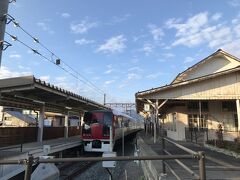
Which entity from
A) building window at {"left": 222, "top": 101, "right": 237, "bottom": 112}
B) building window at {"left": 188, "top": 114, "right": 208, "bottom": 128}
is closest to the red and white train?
building window at {"left": 188, "top": 114, "right": 208, "bottom": 128}

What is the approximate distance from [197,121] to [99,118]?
795 centimetres

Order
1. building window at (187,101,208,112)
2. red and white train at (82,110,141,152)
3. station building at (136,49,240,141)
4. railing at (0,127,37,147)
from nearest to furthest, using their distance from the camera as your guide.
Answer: railing at (0,127,37,147) → station building at (136,49,240,141) → red and white train at (82,110,141,152) → building window at (187,101,208,112)

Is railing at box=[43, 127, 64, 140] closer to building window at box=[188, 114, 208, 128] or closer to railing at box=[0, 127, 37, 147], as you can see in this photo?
railing at box=[0, 127, 37, 147]

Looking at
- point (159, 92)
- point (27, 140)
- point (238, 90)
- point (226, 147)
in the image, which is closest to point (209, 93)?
point (238, 90)

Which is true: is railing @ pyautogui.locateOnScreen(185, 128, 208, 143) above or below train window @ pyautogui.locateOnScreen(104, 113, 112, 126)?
below

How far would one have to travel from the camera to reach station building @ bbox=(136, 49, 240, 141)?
60.3 feet

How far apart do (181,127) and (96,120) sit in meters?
7.30

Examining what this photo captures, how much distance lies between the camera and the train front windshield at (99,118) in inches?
794

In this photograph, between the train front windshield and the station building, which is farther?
the train front windshield

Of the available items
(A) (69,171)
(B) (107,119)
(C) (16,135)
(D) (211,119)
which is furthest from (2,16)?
(D) (211,119)

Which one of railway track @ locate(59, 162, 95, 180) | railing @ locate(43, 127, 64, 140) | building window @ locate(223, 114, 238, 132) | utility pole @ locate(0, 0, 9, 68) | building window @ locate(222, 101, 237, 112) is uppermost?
utility pole @ locate(0, 0, 9, 68)

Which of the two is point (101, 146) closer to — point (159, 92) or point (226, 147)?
point (159, 92)

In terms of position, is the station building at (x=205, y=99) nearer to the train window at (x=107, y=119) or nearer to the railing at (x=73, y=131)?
the train window at (x=107, y=119)

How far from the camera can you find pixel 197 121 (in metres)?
22.4
